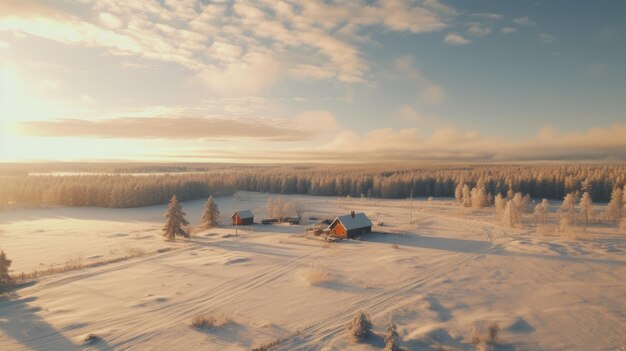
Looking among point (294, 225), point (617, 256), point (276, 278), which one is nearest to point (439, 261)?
point (276, 278)

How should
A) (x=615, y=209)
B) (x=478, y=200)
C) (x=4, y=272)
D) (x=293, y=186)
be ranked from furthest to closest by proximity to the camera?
(x=293, y=186) → (x=478, y=200) → (x=615, y=209) → (x=4, y=272)

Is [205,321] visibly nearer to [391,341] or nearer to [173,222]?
[391,341]

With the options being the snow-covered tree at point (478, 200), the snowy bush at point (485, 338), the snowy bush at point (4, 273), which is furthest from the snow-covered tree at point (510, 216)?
the snowy bush at point (4, 273)

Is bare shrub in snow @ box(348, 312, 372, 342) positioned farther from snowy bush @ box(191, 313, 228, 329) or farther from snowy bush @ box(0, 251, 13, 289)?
snowy bush @ box(0, 251, 13, 289)

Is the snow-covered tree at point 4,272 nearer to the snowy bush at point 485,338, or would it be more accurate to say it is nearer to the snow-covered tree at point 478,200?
the snowy bush at point 485,338

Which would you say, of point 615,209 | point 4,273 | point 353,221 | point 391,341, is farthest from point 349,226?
point 615,209

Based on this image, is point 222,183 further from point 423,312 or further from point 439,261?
point 423,312

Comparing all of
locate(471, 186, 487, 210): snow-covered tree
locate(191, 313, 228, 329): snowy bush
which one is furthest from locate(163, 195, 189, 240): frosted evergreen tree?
locate(471, 186, 487, 210): snow-covered tree
